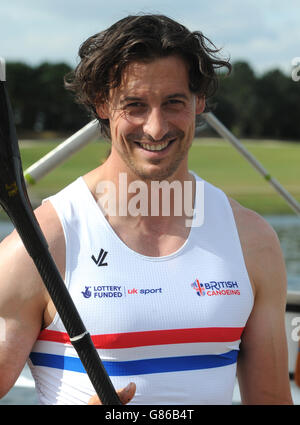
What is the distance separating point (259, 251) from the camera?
2098mm

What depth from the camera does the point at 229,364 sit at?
2020 mm

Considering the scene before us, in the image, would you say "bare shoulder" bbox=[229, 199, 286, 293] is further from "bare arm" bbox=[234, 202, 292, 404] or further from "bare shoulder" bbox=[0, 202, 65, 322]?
"bare shoulder" bbox=[0, 202, 65, 322]

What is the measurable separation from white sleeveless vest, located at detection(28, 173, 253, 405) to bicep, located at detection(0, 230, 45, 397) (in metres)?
0.07

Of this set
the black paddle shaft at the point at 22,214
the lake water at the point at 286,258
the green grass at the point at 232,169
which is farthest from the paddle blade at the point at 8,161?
the green grass at the point at 232,169

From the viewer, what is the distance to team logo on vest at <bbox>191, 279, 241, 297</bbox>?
1957 mm

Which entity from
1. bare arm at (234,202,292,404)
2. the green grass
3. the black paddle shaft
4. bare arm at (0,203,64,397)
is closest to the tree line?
the green grass

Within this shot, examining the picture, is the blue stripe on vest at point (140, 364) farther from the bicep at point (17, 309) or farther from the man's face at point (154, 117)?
the man's face at point (154, 117)

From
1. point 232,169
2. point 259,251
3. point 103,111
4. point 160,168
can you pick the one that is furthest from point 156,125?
point 232,169

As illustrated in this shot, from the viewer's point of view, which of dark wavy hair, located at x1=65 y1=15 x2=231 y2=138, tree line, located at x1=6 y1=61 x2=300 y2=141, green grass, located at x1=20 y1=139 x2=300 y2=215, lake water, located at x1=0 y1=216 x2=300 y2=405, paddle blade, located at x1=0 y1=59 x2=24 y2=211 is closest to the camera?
paddle blade, located at x1=0 y1=59 x2=24 y2=211

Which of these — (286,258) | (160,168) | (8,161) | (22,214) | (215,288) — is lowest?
(215,288)

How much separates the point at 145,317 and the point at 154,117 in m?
0.57

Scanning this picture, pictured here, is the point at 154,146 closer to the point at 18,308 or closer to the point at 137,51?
the point at 137,51

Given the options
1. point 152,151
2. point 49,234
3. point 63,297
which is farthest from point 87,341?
point 152,151
